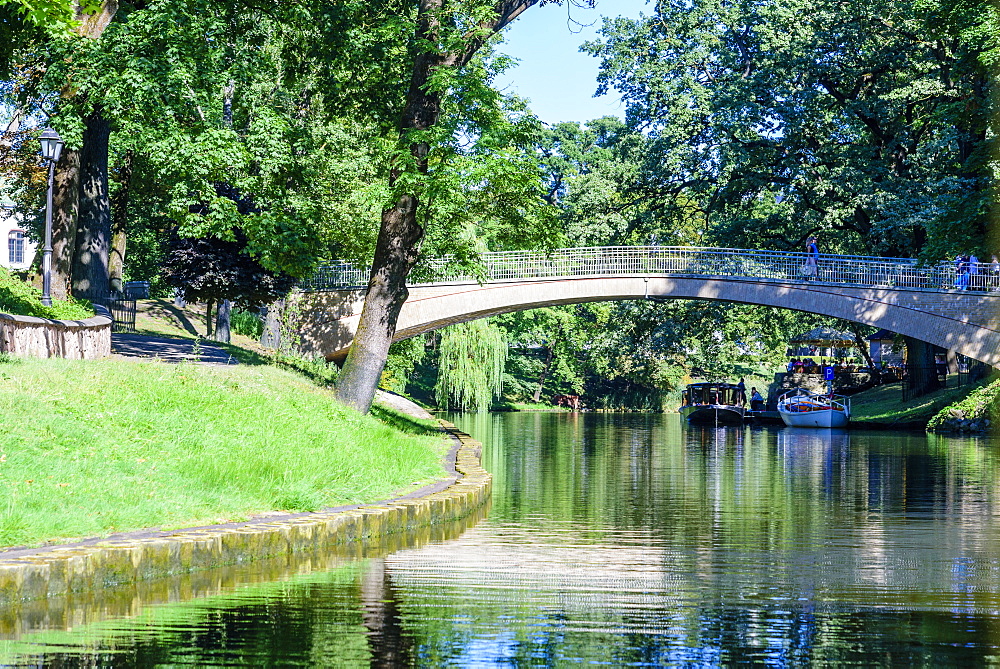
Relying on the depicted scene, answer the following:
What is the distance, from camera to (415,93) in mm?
21484

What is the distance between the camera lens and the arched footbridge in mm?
43000

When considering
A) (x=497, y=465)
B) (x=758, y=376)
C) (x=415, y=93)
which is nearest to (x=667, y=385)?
(x=758, y=376)

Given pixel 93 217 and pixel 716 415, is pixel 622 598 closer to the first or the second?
pixel 93 217

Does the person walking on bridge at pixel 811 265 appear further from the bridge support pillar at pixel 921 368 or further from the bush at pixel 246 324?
the bush at pixel 246 324

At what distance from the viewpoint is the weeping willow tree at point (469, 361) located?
5878 cm

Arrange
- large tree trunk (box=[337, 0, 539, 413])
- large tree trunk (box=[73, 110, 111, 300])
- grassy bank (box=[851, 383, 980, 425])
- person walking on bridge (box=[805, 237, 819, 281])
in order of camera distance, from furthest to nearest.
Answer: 1. person walking on bridge (box=[805, 237, 819, 281])
2. grassy bank (box=[851, 383, 980, 425])
3. large tree trunk (box=[73, 110, 111, 300])
4. large tree trunk (box=[337, 0, 539, 413])

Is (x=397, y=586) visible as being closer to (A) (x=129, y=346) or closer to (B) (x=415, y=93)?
(B) (x=415, y=93)

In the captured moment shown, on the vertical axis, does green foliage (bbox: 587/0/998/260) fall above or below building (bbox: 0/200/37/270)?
above

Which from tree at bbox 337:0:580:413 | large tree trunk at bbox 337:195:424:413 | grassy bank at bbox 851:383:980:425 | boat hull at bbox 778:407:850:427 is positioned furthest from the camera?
boat hull at bbox 778:407:850:427

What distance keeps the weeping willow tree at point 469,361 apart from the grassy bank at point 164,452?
39.6 metres

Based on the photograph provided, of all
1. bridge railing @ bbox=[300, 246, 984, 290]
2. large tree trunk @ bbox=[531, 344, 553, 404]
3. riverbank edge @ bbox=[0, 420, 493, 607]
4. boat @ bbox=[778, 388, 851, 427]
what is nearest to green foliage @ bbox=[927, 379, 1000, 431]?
bridge railing @ bbox=[300, 246, 984, 290]

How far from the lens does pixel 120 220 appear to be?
37906 mm

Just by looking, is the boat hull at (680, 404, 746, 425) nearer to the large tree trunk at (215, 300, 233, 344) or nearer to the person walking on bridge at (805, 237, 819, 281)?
the person walking on bridge at (805, 237, 819, 281)

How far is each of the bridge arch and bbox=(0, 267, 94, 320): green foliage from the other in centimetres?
1679
